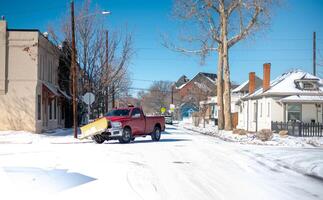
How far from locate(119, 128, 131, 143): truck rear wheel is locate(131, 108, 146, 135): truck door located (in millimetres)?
430

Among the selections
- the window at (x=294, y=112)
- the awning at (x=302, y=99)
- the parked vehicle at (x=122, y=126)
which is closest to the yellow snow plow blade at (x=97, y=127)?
the parked vehicle at (x=122, y=126)

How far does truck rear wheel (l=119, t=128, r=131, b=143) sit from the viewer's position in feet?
79.4

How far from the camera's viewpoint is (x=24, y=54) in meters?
32.5

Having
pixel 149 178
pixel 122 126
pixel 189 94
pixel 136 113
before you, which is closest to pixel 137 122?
pixel 136 113

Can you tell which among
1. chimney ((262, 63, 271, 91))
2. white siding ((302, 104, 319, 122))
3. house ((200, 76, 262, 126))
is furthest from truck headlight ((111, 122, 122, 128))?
house ((200, 76, 262, 126))

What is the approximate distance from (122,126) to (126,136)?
1.94 feet

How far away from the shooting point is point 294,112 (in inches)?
1606

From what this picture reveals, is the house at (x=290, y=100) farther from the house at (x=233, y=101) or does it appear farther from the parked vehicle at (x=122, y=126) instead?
the parked vehicle at (x=122, y=126)

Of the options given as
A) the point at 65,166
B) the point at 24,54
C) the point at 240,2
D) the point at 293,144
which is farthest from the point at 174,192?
the point at 240,2

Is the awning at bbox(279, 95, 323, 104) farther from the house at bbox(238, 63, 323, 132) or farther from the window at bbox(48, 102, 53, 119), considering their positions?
the window at bbox(48, 102, 53, 119)

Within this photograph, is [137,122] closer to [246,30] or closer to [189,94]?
[246,30]

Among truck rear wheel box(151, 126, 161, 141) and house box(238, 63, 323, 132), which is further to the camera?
house box(238, 63, 323, 132)

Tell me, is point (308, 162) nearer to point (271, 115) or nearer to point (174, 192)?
point (174, 192)

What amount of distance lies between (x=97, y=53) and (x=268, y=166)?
89.3 feet
